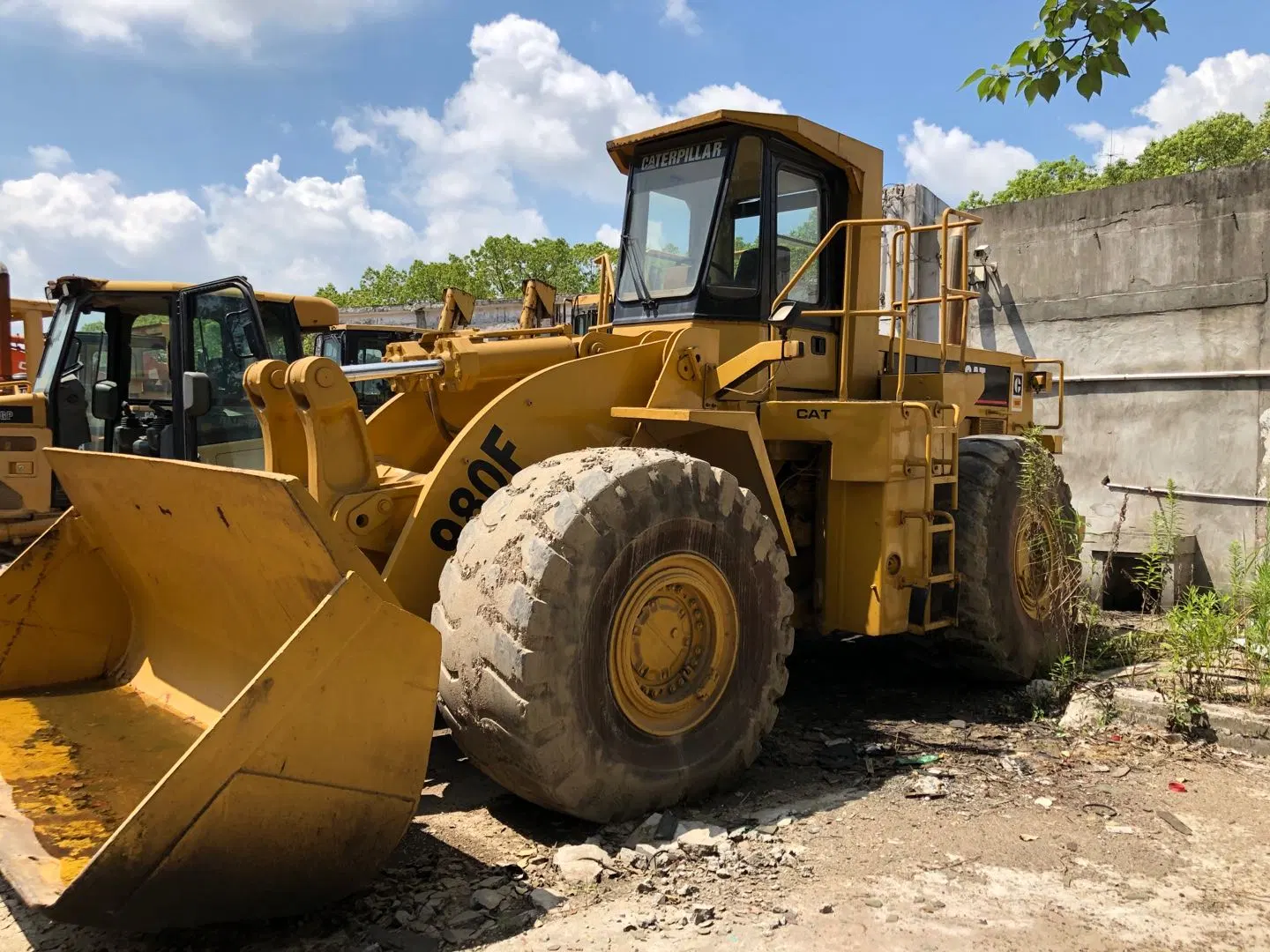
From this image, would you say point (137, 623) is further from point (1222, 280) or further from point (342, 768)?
point (1222, 280)

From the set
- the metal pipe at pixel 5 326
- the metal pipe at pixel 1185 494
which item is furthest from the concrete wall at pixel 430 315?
the metal pipe at pixel 1185 494

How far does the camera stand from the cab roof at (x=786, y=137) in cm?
527

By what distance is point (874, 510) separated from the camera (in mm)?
5238

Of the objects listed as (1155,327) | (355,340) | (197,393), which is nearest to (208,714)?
(197,393)

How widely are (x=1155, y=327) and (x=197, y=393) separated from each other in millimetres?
9156

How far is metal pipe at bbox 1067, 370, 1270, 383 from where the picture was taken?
31.9ft

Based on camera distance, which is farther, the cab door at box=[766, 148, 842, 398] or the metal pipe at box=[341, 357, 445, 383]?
the cab door at box=[766, 148, 842, 398]

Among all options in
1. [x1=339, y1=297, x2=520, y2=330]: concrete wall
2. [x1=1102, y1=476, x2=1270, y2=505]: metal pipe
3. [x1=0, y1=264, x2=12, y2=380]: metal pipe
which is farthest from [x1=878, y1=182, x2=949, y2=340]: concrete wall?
[x1=339, y1=297, x2=520, y2=330]: concrete wall

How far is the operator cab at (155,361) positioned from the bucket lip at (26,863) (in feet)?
14.9

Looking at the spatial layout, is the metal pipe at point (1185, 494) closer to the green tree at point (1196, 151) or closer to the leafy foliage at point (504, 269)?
the green tree at point (1196, 151)

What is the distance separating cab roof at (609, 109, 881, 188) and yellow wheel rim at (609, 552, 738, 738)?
2.49m

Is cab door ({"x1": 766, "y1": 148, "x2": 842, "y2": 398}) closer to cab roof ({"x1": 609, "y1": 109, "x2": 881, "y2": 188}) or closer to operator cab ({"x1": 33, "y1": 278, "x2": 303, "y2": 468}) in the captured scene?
cab roof ({"x1": 609, "y1": 109, "x2": 881, "y2": 188})

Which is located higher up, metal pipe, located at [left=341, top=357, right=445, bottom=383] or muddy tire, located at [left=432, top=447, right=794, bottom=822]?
metal pipe, located at [left=341, top=357, right=445, bottom=383]

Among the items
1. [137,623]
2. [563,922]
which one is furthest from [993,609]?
[137,623]
